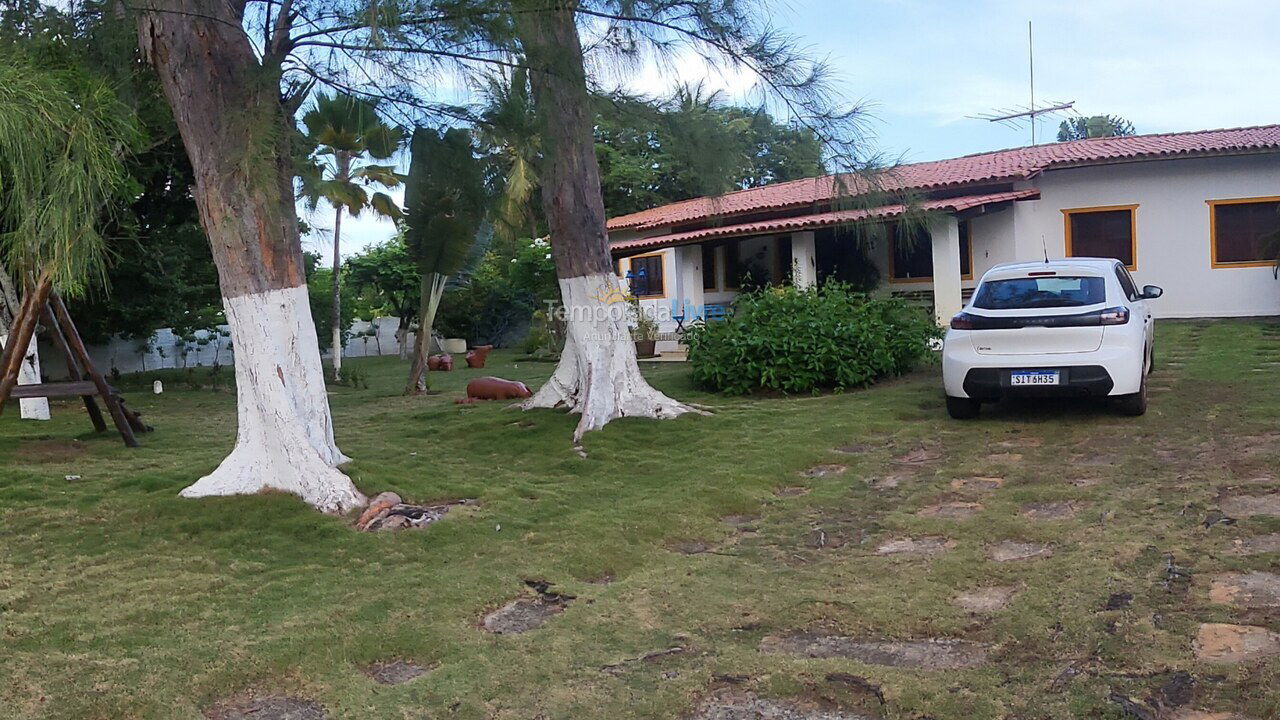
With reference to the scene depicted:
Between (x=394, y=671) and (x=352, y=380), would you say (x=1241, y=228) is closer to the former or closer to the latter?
(x=352, y=380)

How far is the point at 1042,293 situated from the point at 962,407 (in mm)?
1256

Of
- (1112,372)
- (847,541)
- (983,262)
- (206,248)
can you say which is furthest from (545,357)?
(847,541)

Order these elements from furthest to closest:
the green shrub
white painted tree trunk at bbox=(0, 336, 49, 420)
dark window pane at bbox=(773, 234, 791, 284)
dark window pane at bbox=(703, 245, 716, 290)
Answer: dark window pane at bbox=(703, 245, 716, 290) → dark window pane at bbox=(773, 234, 791, 284) → the green shrub → white painted tree trunk at bbox=(0, 336, 49, 420)

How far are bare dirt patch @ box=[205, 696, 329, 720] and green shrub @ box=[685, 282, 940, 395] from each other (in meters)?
8.91

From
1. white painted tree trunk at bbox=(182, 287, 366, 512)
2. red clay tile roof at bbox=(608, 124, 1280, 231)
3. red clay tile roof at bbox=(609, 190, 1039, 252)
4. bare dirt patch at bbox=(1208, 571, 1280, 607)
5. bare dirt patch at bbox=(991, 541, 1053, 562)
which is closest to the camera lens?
bare dirt patch at bbox=(1208, 571, 1280, 607)

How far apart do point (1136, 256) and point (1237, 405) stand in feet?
32.5

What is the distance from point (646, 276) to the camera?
23.4 meters

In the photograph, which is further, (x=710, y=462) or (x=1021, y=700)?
(x=710, y=462)

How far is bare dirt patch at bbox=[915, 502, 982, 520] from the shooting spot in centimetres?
642

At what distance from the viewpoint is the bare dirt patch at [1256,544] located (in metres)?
5.16

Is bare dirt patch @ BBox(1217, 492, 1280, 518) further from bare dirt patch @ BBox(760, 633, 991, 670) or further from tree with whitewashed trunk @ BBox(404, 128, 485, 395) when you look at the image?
tree with whitewashed trunk @ BBox(404, 128, 485, 395)

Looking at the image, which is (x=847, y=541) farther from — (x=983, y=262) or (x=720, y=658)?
(x=983, y=262)

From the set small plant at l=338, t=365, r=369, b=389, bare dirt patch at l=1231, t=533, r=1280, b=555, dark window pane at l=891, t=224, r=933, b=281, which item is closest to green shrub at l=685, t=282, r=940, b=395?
dark window pane at l=891, t=224, r=933, b=281

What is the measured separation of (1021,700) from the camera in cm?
360
